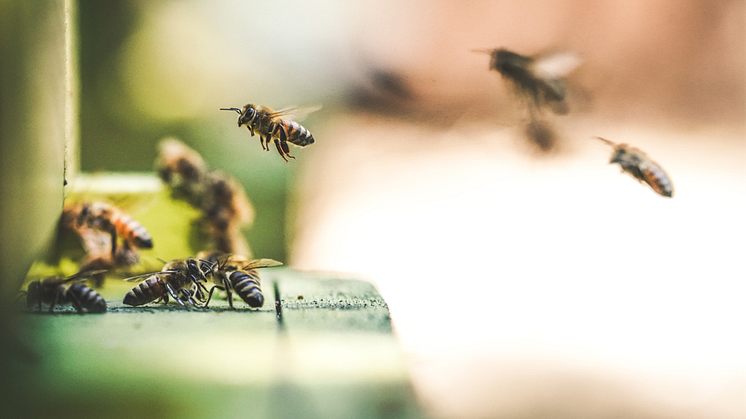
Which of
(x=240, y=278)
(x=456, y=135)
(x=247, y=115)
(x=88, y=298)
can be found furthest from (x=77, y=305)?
(x=456, y=135)

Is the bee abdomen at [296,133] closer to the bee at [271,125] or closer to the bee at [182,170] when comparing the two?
the bee at [271,125]

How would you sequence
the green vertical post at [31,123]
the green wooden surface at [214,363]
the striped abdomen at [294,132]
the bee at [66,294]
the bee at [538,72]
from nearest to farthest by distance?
the green wooden surface at [214,363]
the green vertical post at [31,123]
the bee at [66,294]
the striped abdomen at [294,132]
the bee at [538,72]

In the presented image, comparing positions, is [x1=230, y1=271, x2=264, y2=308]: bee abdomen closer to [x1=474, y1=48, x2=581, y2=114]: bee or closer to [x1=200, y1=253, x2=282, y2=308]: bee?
[x1=200, y1=253, x2=282, y2=308]: bee

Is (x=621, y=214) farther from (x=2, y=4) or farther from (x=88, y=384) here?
(x=2, y=4)

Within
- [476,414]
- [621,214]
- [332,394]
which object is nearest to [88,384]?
[332,394]

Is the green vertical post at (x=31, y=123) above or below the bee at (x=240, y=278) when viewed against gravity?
above

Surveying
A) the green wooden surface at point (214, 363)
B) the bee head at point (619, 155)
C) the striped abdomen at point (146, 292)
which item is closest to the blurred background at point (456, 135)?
the bee head at point (619, 155)
